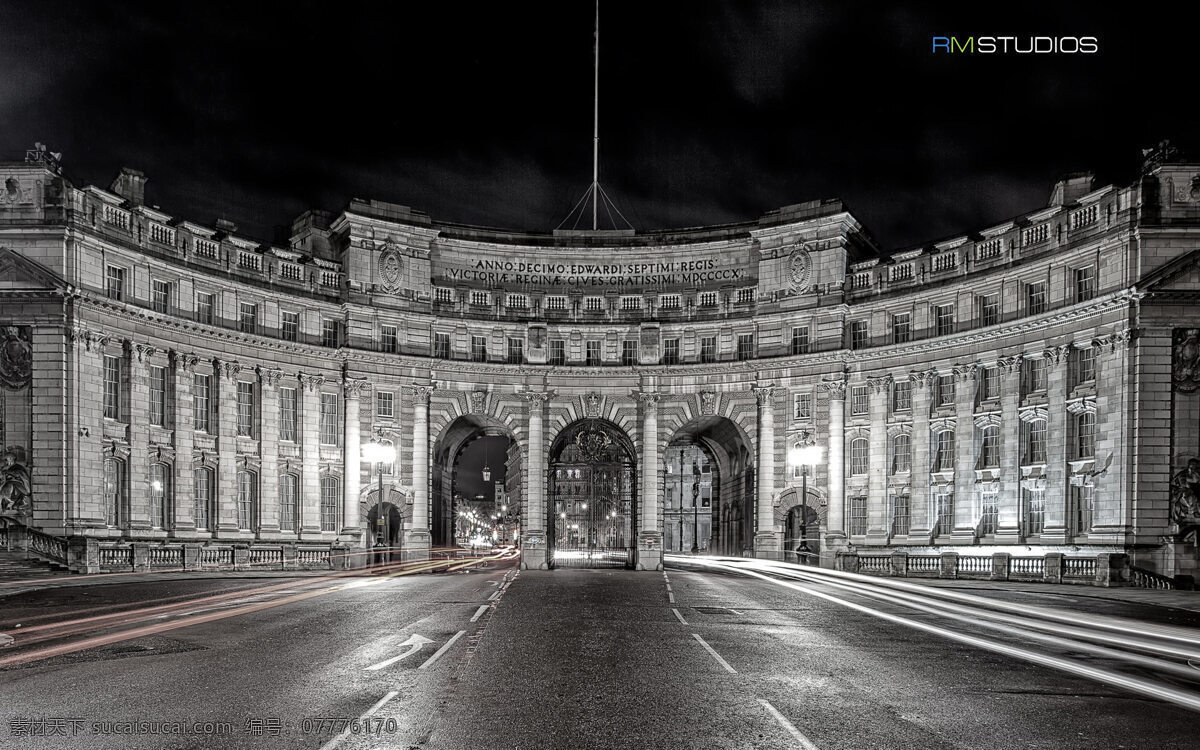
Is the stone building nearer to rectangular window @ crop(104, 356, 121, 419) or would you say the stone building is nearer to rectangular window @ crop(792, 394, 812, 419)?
rectangular window @ crop(104, 356, 121, 419)

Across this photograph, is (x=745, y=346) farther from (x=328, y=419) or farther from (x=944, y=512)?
(x=328, y=419)

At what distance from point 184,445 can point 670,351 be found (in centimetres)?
2790

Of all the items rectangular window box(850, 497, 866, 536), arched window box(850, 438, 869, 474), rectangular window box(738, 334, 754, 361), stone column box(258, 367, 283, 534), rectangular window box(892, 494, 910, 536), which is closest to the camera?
stone column box(258, 367, 283, 534)

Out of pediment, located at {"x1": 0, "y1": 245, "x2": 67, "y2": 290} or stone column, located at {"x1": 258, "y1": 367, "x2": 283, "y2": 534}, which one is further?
stone column, located at {"x1": 258, "y1": 367, "x2": 283, "y2": 534}

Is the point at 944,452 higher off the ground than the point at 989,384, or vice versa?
the point at 989,384

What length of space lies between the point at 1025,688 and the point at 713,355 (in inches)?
1907

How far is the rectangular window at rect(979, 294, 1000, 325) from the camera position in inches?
2046

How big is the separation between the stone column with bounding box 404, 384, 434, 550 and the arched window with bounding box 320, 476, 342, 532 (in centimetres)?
428

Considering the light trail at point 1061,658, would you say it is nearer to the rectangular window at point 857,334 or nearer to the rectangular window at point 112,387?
the rectangular window at point 857,334

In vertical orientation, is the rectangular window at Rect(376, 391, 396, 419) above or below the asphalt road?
above

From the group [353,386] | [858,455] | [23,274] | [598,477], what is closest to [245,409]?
[353,386]

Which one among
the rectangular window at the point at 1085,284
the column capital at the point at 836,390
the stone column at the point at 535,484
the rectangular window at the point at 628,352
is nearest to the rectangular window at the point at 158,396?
the stone column at the point at 535,484

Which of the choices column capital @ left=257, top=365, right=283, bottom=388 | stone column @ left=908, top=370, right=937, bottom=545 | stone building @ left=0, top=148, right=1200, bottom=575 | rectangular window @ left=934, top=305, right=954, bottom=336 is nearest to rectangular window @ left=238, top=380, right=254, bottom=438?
stone building @ left=0, top=148, right=1200, bottom=575

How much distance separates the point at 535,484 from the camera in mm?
59781
